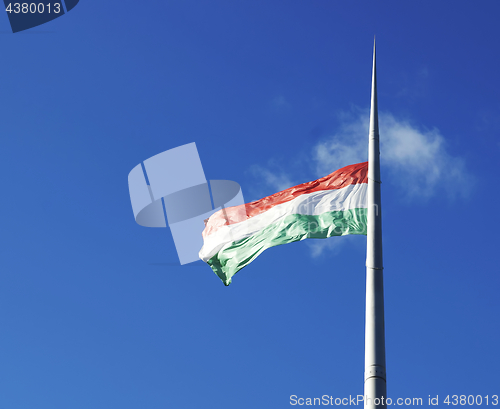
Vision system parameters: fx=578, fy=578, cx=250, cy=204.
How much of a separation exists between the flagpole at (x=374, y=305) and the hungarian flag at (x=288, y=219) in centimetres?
257

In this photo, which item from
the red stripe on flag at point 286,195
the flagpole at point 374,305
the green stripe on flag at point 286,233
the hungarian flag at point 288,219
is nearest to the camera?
the flagpole at point 374,305

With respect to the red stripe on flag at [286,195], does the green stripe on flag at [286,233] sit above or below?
below

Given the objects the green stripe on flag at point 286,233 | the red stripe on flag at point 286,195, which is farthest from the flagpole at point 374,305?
the red stripe on flag at point 286,195

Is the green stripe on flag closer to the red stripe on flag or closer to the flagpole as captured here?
the red stripe on flag

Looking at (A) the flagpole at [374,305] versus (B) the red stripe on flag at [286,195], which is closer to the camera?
(A) the flagpole at [374,305]

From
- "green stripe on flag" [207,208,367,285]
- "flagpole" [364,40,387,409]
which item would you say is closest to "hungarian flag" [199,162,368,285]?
"green stripe on flag" [207,208,367,285]

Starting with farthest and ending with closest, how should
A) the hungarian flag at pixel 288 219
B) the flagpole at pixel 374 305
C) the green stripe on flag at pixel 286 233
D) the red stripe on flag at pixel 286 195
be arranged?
the red stripe on flag at pixel 286 195, the hungarian flag at pixel 288 219, the green stripe on flag at pixel 286 233, the flagpole at pixel 374 305

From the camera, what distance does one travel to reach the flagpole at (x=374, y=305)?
1092cm

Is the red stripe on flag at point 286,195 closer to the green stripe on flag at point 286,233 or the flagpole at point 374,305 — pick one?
the green stripe on flag at point 286,233

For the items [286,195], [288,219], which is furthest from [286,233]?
[286,195]

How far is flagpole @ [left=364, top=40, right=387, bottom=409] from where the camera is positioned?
10922 mm

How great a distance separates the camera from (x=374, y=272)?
Result: 12406 millimetres

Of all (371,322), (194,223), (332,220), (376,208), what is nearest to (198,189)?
(194,223)

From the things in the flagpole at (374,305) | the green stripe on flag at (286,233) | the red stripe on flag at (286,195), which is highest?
the red stripe on flag at (286,195)
